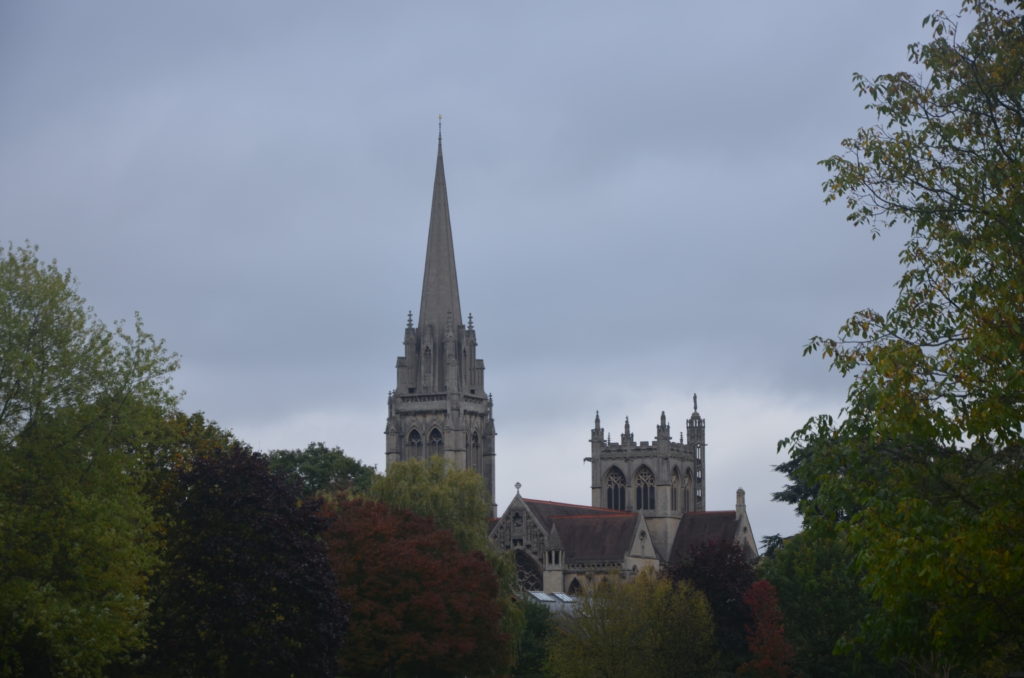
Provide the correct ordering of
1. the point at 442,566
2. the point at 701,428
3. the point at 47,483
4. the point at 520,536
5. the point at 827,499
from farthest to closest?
the point at 701,428 → the point at 520,536 → the point at 442,566 → the point at 47,483 → the point at 827,499

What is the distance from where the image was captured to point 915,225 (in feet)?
78.3

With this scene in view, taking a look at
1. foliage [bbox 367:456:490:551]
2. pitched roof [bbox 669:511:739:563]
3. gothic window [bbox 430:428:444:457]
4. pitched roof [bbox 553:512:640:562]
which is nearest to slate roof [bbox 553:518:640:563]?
pitched roof [bbox 553:512:640:562]

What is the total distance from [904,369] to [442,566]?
119ft

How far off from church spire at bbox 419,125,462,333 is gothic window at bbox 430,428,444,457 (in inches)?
366

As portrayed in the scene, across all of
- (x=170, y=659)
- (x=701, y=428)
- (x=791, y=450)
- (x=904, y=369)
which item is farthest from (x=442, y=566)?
(x=701, y=428)

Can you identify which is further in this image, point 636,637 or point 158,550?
point 636,637

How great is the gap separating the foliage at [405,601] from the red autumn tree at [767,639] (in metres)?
11.6

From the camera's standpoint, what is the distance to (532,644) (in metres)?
71.2

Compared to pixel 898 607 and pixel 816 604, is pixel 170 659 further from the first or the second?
pixel 816 604

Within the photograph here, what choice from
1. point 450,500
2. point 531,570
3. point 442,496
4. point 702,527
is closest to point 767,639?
point 450,500

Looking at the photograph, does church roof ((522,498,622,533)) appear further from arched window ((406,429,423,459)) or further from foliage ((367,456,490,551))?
foliage ((367,456,490,551))

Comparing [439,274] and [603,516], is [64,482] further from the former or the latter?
[439,274]

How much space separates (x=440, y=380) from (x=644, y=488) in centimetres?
2120

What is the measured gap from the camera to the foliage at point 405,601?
51.3 metres
